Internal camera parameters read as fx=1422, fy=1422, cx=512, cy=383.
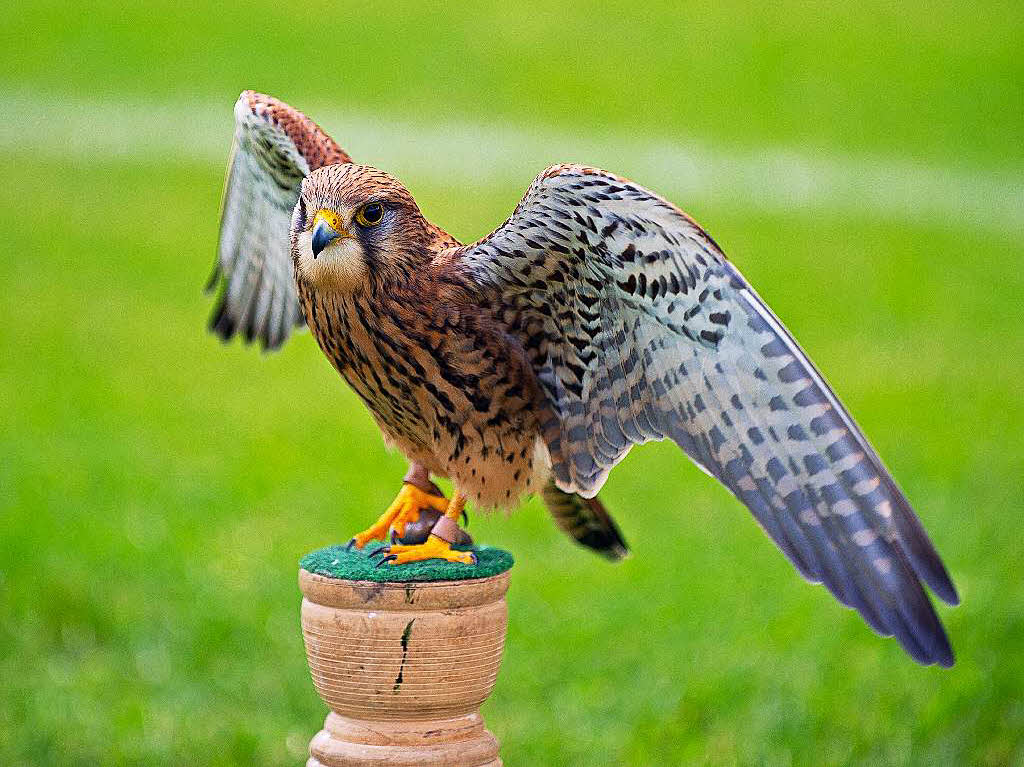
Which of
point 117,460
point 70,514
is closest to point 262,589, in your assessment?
point 70,514

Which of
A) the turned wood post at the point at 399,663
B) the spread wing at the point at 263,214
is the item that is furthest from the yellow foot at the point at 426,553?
the spread wing at the point at 263,214

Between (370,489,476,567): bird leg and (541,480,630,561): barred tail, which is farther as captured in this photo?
(541,480,630,561): barred tail

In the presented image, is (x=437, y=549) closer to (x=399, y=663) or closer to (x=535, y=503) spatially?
(x=399, y=663)

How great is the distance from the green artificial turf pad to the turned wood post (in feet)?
0.05

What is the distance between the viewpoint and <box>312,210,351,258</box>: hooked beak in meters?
2.82

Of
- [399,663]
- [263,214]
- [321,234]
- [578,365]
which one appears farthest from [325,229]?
[263,214]

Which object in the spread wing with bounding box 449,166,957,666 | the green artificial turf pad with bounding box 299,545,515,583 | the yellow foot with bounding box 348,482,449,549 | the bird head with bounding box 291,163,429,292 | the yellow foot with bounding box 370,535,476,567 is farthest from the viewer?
the yellow foot with bounding box 348,482,449,549

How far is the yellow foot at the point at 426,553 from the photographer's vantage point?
309 centimetres

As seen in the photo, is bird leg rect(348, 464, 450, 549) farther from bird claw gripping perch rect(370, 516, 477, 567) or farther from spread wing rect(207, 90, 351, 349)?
spread wing rect(207, 90, 351, 349)

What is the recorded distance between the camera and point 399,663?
9.72 feet

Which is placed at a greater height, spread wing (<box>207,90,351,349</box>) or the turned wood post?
spread wing (<box>207,90,351,349</box>)

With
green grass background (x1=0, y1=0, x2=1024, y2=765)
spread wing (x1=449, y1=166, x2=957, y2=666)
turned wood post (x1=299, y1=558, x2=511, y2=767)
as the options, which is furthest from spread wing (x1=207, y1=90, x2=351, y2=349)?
green grass background (x1=0, y1=0, x2=1024, y2=765)

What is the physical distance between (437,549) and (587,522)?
22.3 inches

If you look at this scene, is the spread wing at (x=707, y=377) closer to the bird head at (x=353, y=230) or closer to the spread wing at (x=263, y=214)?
the bird head at (x=353, y=230)
